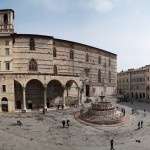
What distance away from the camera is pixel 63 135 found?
80.7 ft

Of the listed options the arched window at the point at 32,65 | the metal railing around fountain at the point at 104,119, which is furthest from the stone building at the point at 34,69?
the metal railing around fountain at the point at 104,119

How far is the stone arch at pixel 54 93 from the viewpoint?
1580 inches

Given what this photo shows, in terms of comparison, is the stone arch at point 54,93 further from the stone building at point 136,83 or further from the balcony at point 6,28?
the stone building at point 136,83

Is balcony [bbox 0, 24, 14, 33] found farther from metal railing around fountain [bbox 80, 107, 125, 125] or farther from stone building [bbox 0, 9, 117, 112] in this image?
metal railing around fountain [bbox 80, 107, 125, 125]

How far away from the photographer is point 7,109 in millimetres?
35250

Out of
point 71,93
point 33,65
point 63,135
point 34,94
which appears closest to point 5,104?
point 34,94

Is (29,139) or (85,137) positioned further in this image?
(85,137)

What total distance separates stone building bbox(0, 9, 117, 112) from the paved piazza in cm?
530

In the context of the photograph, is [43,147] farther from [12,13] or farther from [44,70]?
[12,13]

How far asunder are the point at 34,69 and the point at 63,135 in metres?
17.7

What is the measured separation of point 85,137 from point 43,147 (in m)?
5.48

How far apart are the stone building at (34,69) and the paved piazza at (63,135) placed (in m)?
5.30

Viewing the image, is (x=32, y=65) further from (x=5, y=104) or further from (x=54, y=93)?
(x=5, y=104)

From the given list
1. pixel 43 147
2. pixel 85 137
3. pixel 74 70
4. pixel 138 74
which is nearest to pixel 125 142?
pixel 85 137
